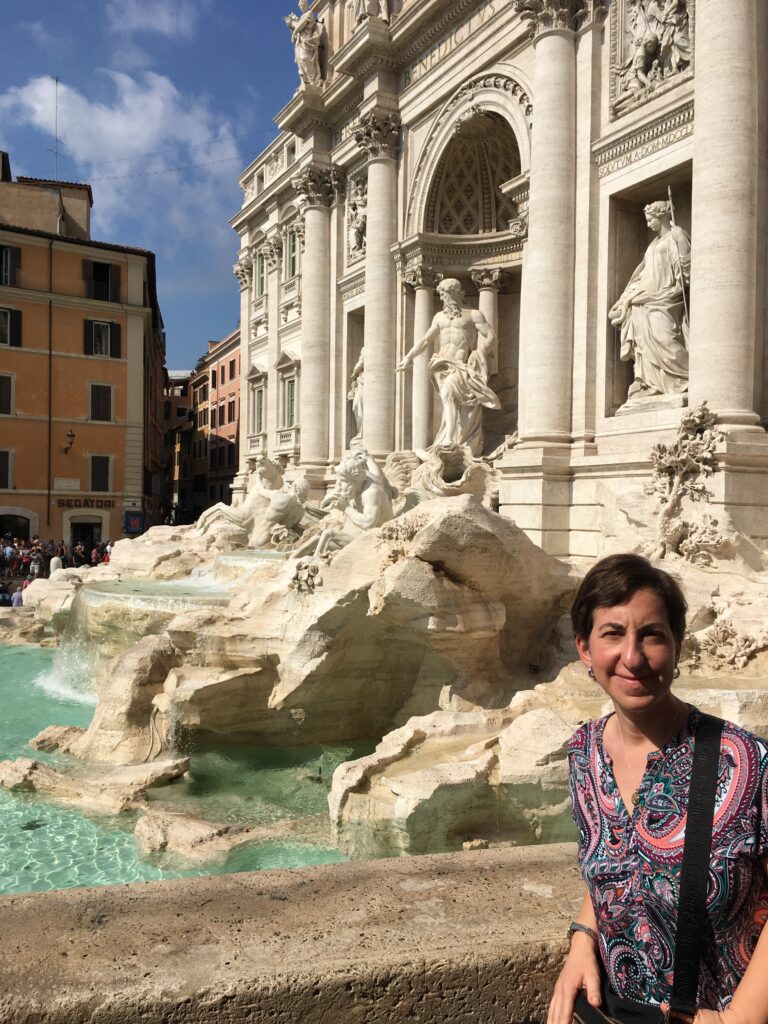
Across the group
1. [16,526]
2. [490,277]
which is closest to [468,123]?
[490,277]

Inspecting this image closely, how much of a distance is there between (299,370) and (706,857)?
2256 centimetres

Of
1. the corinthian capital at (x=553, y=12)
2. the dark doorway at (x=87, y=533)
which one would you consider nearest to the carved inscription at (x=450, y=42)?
the corinthian capital at (x=553, y=12)

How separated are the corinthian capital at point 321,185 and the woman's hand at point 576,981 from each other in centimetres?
2053

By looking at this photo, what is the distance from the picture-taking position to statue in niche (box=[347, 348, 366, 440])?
18.8m

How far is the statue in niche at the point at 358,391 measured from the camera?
739 inches

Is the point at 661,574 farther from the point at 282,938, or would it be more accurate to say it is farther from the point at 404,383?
the point at 404,383

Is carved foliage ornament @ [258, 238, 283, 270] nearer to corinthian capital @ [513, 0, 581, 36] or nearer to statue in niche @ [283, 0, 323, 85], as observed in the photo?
statue in niche @ [283, 0, 323, 85]

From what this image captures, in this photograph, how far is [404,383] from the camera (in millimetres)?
17281

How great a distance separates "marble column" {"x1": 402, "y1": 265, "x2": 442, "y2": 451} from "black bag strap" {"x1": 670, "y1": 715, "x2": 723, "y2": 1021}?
1540 centimetres

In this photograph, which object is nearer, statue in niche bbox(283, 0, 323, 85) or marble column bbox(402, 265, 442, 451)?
marble column bbox(402, 265, 442, 451)

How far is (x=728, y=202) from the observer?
911 centimetres

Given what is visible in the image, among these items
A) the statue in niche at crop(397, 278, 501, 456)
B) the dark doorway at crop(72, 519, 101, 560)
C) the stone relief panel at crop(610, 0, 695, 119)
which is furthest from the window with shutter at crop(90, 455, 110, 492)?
the stone relief panel at crop(610, 0, 695, 119)

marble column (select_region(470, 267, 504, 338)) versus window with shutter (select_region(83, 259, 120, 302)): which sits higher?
window with shutter (select_region(83, 259, 120, 302))

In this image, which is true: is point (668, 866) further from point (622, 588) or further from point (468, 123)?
point (468, 123)
